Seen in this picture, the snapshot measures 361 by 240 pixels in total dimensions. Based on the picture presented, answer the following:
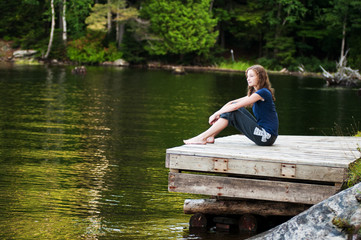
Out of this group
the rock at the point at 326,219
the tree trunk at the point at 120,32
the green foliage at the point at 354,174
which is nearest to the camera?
the rock at the point at 326,219

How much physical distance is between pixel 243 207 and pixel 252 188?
0.49m

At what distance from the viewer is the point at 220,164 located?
6.56 meters

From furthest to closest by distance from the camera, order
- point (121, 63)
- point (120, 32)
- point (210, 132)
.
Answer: point (120, 32) < point (121, 63) < point (210, 132)

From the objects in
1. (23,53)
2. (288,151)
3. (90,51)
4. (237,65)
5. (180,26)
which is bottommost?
(288,151)

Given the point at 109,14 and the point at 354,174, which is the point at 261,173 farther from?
the point at 109,14

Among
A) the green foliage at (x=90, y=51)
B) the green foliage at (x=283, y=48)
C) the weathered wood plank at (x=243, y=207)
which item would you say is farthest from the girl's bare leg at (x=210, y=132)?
the green foliage at (x=90, y=51)

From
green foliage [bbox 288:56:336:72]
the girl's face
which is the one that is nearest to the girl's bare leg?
the girl's face

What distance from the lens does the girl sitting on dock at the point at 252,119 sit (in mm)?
7531

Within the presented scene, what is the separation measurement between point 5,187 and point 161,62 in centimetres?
4813

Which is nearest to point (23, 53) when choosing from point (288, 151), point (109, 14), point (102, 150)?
point (109, 14)

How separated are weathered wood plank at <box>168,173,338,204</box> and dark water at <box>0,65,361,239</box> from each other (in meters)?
0.54

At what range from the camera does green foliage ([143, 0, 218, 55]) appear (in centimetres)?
5244

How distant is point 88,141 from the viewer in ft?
44.3

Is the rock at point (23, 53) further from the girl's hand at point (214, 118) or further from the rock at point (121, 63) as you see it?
the girl's hand at point (214, 118)
